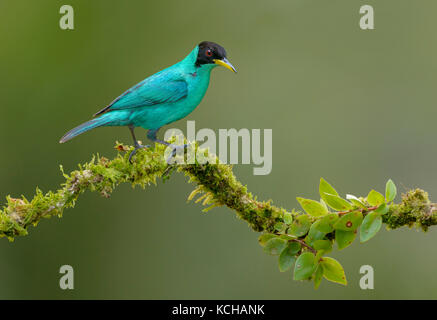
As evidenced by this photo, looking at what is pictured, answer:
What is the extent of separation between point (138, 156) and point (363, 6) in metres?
4.65

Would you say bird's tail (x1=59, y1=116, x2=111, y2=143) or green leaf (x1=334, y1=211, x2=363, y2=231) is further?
bird's tail (x1=59, y1=116, x2=111, y2=143)

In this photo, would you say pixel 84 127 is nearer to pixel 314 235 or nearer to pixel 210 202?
pixel 210 202

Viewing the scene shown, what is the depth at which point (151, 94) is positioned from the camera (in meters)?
3.92

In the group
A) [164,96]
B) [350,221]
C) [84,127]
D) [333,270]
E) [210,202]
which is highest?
[164,96]

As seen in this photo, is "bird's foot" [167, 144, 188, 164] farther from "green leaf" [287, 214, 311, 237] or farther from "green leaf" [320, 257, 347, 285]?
"green leaf" [320, 257, 347, 285]

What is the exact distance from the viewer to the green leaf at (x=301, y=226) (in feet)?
9.34

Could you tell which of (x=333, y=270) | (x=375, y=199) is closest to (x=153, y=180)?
(x=333, y=270)

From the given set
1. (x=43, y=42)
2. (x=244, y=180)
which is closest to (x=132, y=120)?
(x=244, y=180)

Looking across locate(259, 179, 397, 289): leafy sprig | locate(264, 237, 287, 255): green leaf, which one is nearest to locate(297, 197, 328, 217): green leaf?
locate(259, 179, 397, 289): leafy sprig

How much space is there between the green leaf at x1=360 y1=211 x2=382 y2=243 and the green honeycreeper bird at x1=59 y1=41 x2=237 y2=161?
169cm

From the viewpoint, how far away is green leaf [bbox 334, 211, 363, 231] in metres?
2.61

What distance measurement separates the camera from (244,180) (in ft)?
21.6

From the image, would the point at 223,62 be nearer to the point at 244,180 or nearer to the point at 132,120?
the point at 132,120

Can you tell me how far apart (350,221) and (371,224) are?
0.33ft
